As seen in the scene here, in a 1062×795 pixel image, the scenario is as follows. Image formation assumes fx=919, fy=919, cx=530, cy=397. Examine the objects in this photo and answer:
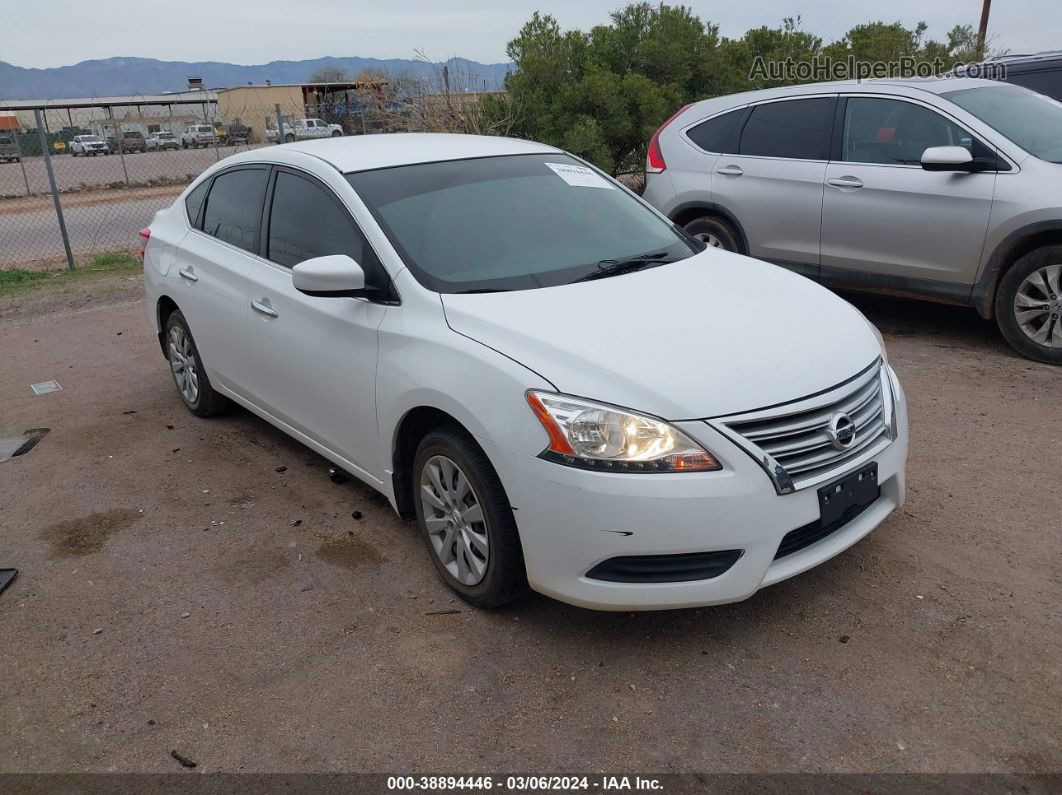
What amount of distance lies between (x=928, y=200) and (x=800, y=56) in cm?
990

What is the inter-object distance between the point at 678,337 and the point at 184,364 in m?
3.68

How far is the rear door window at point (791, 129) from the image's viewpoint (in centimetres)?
686

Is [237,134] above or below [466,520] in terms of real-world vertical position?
above

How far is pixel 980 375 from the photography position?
229 inches

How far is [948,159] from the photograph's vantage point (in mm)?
5852

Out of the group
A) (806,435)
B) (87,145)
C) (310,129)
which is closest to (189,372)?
(806,435)

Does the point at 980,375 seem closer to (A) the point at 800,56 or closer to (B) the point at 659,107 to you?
(B) the point at 659,107

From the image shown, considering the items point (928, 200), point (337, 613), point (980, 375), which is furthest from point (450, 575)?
point (928, 200)

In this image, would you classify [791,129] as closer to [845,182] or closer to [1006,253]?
[845,182]

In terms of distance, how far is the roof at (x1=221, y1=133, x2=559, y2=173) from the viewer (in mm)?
4273

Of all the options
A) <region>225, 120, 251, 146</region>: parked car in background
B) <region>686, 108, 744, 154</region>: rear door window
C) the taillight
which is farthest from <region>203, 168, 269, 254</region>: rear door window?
<region>225, 120, 251, 146</region>: parked car in background

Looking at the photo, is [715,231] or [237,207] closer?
[237,207]

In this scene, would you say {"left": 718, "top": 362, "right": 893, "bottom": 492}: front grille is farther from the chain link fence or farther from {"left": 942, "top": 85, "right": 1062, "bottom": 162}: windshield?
the chain link fence

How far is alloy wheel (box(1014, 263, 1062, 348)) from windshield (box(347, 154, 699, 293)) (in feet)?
9.11
